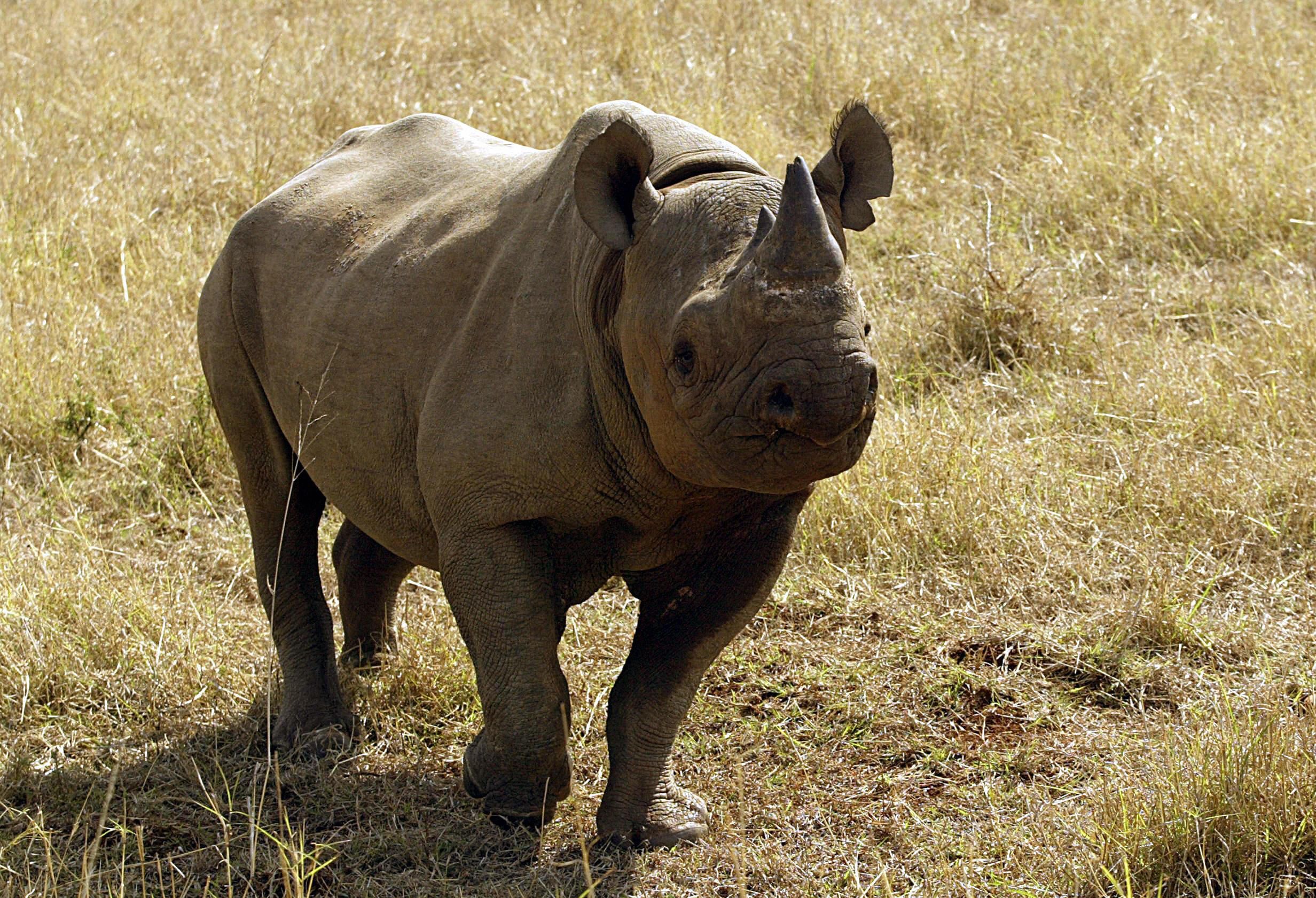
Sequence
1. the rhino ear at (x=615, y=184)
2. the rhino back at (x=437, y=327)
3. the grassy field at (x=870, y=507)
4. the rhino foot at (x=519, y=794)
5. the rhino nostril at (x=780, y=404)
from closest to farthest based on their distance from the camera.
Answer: the rhino nostril at (x=780, y=404)
the rhino ear at (x=615, y=184)
the rhino back at (x=437, y=327)
the rhino foot at (x=519, y=794)
the grassy field at (x=870, y=507)

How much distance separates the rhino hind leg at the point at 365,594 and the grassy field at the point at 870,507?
201 mm

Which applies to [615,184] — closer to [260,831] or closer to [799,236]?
[799,236]

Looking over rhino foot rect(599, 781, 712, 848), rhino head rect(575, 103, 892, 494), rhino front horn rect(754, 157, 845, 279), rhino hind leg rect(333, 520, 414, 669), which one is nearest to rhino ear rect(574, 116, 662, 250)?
rhino head rect(575, 103, 892, 494)

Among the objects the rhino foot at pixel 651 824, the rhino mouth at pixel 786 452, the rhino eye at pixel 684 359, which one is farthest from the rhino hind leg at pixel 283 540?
the rhino mouth at pixel 786 452

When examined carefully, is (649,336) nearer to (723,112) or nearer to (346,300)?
(346,300)

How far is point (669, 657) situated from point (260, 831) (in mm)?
1197

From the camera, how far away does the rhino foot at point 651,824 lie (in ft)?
14.5

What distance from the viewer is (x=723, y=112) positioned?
974cm

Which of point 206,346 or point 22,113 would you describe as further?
point 22,113

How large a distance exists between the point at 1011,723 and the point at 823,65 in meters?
6.28

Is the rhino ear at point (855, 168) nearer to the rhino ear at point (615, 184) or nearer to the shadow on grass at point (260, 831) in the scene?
the rhino ear at point (615, 184)

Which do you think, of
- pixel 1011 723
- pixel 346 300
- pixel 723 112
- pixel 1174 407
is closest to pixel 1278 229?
pixel 1174 407

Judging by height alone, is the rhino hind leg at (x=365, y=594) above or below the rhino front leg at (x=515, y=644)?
below

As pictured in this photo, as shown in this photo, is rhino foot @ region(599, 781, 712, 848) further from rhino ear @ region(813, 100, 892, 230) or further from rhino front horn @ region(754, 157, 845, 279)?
rhino front horn @ region(754, 157, 845, 279)
